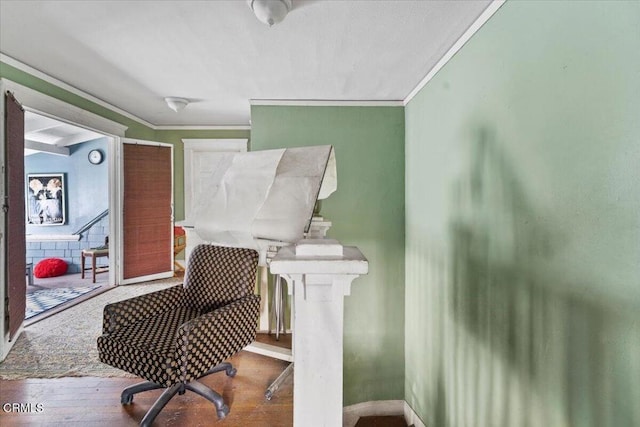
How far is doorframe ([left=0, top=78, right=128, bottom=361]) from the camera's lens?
6.89ft

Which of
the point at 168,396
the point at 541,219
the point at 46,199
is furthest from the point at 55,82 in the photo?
the point at 541,219

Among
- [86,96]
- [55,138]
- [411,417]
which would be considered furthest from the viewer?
[55,138]

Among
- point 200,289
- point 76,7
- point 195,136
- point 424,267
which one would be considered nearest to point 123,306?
point 200,289

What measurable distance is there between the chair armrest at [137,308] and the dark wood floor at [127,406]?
0.51m

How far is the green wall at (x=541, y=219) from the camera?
31.9 inches

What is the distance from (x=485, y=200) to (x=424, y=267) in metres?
0.99

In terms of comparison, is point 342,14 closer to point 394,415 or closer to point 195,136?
point 394,415

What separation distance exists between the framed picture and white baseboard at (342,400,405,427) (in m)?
5.69

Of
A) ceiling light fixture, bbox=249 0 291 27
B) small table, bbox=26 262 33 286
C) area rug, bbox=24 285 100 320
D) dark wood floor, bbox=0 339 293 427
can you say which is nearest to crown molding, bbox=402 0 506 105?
ceiling light fixture, bbox=249 0 291 27

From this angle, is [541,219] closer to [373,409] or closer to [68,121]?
[373,409]

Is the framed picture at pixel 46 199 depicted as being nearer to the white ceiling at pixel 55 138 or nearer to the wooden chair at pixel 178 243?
the white ceiling at pixel 55 138

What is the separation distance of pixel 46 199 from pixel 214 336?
557 centimetres

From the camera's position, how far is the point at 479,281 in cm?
154

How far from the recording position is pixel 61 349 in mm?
2252
